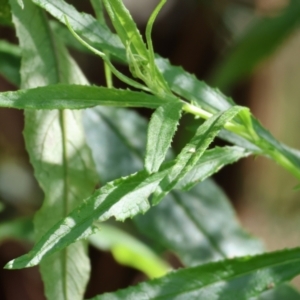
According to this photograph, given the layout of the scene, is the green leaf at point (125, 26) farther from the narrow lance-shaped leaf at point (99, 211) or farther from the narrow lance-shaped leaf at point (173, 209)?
the narrow lance-shaped leaf at point (173, 209)

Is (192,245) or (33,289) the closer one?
(192,245)

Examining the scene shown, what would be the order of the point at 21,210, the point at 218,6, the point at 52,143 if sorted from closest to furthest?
the point at 52,143, the point at 21,210, the point at 218,6

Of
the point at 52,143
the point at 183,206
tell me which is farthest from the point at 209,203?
the point at 52,143

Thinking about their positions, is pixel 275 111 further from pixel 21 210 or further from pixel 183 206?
pixel 183 206

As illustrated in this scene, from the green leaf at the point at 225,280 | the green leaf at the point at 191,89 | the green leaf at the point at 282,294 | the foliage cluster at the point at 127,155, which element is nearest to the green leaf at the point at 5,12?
the foliage cluster at the point at 127,155

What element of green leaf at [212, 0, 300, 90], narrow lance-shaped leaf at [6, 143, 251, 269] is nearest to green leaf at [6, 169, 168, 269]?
narrow lance-shaped leaf at [6, 143, 251, 269]

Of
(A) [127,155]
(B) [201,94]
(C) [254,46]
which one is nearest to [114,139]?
(A) [127,155]
